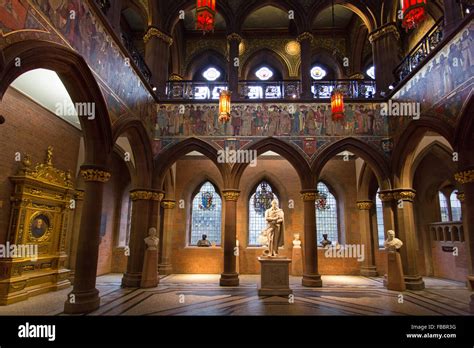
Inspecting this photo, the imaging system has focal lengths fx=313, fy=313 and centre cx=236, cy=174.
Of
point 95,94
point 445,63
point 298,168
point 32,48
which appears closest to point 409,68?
point 445,63

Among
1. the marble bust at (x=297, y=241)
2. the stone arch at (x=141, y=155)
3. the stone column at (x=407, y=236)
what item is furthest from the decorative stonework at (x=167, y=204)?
the stone column at (x=407, y=236)

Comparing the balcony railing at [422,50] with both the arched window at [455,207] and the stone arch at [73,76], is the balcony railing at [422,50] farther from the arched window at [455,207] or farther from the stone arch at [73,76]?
the stone arch at [73,76]

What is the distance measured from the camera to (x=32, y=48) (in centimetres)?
528

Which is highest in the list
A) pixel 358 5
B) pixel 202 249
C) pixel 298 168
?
pixel 358 5

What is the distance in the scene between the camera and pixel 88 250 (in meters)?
7.46

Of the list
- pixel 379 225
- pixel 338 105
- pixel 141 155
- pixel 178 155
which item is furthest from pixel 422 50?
pixel 141 155

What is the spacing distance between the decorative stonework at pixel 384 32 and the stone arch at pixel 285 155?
18.9 feet

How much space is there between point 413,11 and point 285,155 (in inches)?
266

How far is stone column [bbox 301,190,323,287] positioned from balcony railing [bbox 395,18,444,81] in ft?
18.1

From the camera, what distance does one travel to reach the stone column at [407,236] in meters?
10.5

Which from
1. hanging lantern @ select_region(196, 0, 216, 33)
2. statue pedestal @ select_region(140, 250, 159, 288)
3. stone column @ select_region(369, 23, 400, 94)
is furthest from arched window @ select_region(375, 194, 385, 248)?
hanging lantern @ select_region(196, 0, 216, 33)
